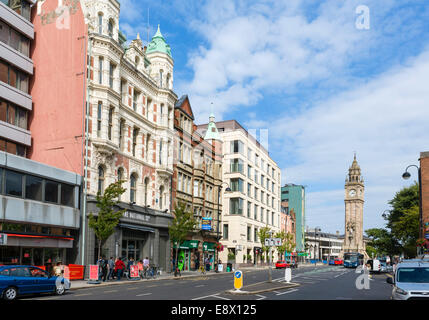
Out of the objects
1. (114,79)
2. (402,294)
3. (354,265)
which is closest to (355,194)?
(354,265)

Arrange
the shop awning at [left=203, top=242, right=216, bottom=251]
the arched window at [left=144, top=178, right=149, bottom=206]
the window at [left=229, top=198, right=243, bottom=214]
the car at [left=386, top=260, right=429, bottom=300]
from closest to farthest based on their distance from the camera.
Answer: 1. the car at [left=386, top=260, right=429, bottom=300]
2. the arched window at [left=144, top=178, right=149, bottom=206]
3. the shop awning at [left=203, top=242, right=216, bottom=251]
4. the window at [left=229, top=198, right=243, bottom=214]

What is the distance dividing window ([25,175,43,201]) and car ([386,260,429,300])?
23.5 m

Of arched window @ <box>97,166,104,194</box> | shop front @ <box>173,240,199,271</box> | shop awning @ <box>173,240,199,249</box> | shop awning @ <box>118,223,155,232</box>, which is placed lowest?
shop front @ <box>173,240,199,271</box>

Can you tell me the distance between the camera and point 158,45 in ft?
159

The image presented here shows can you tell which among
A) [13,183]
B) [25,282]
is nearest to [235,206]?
[13,183]

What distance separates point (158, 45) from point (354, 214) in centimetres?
14177

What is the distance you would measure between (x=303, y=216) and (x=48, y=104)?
105 meters

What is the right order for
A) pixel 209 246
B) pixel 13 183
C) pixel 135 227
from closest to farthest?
pixel 13 183 < pixel 135 227 < pixel 209 246

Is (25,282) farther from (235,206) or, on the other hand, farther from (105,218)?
(235,206)

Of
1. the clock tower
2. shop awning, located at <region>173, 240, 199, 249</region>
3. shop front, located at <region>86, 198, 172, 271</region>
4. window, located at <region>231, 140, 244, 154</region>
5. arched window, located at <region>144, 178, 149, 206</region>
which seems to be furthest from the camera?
Answer: the clock tower

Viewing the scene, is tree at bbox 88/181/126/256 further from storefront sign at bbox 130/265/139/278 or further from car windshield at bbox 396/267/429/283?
car windshield at bbox 396/267/429/283

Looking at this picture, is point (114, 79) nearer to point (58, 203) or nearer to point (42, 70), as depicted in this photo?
point (42, 70)

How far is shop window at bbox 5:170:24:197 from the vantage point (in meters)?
28.2

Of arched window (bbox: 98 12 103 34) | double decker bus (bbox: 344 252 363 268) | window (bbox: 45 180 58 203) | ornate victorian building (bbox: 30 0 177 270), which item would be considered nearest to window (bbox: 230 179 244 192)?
double decker bus (bbox: 344 252 363 268)
